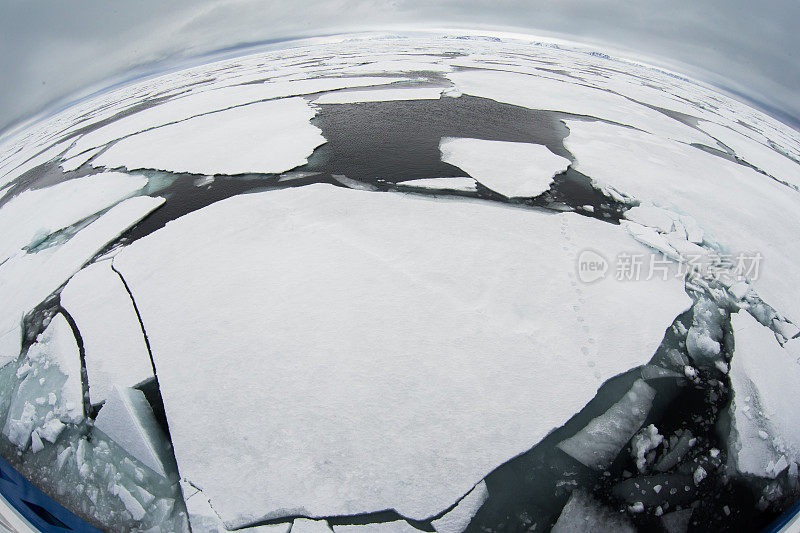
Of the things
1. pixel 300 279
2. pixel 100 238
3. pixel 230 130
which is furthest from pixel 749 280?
pixel 230 130

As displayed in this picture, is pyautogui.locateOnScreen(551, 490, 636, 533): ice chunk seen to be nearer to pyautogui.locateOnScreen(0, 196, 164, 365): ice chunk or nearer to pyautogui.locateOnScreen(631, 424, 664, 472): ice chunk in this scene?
pyautogui.locateOnScreen(631, 424, 664, 472): ice chunk

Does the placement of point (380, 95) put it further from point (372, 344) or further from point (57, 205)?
point (372, 344)

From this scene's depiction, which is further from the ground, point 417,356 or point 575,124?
point 575,124

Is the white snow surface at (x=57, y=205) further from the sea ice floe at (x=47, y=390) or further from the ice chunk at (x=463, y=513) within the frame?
the ice chunk at (x=463, y=513)

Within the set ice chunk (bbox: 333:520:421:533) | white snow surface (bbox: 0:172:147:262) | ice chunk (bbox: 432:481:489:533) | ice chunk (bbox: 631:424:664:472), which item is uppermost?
white snow surface (bbox: 0:172:147:262)

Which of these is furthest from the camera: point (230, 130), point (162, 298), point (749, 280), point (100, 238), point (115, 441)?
point (230, 130)

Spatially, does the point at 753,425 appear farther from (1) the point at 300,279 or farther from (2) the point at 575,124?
(2) the point at 575,124

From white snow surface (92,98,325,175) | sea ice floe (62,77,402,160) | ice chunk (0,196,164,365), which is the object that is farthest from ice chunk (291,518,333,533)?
sea ice floe (62,77,402,160)
